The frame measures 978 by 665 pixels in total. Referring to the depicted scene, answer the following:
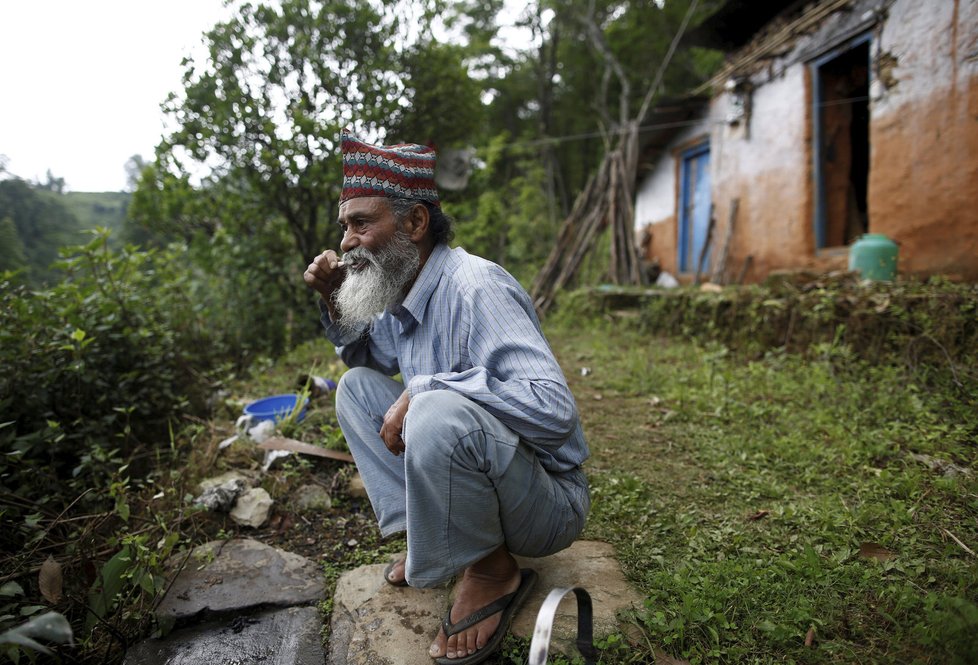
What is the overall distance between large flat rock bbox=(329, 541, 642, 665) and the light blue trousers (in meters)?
0.22

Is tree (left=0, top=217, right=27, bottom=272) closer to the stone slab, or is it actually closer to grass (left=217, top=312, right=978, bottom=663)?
grass (left=217, top=312, right=978, bottom=663)

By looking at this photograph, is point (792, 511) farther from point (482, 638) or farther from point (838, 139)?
point (838, 139)

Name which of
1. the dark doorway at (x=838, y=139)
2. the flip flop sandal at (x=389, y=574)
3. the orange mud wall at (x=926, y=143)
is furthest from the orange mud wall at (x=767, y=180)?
the flip flop sandal at (x=389, y=574)

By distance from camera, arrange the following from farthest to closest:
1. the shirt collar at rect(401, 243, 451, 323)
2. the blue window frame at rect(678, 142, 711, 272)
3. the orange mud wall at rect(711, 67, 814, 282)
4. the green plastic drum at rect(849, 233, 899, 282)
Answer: the blue window frame at rect(678, 142, 711, 272)
the orange mud wall at rect(711, 67, 814, 282)
the green plastic drum at rect(849, 233, 899, 282)
the shirt collar at rect(401, 243, 451, 323)

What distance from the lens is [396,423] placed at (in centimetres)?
157

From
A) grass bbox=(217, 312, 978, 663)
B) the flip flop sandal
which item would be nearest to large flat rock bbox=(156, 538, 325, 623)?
grass bbox=(217, 312, 978, 663)

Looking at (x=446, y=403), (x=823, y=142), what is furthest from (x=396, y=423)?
(x=823, y=142)

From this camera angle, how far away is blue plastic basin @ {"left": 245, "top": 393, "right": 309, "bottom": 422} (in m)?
3.29

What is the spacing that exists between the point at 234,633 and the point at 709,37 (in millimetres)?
8891

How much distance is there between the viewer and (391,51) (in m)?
5.99

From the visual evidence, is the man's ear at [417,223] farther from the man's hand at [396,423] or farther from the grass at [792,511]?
the grass at [792,511]

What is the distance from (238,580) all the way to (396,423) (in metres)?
1.12

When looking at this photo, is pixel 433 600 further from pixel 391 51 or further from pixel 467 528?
pixel 391 51

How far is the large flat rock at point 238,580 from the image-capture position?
1954 millimetres
